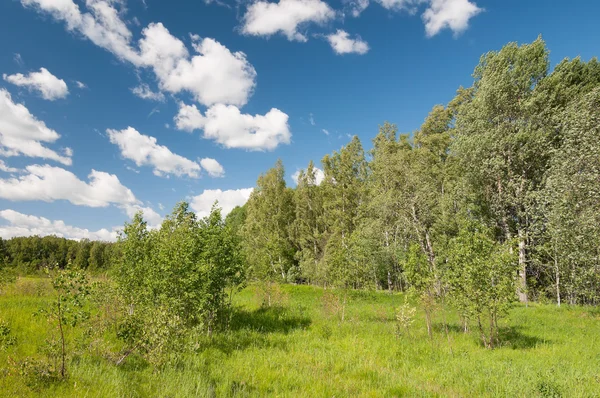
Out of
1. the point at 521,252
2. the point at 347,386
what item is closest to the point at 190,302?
the point at 347,386

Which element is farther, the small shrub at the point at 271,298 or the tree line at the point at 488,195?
the small shrub at the point at 271,298

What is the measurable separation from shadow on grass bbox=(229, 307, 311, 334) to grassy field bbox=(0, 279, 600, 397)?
121 millimetres

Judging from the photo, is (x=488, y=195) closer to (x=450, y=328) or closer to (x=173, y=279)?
(x=450, y=328)

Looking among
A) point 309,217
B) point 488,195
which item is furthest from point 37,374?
point 309,217

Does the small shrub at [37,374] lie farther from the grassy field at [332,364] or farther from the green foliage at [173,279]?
the green foliage at [173,279]

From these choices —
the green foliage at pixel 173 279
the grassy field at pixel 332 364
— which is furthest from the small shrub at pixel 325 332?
the green foliage at pixel 173 279

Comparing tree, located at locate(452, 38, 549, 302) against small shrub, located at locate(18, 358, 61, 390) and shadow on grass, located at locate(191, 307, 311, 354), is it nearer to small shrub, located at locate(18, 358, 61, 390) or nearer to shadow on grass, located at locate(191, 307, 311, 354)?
shadow on grass, located at locate(191, 307, 311, 354)

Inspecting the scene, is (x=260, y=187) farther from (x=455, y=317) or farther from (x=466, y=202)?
(x=455, y=317)

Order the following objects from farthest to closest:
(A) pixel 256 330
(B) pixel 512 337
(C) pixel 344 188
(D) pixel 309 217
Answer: (D) pixel 309 217 < (C) pixel 344 188 < (B) pixel 512 337 < (A) pixel 256 330

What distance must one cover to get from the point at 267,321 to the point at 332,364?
7.40 meters

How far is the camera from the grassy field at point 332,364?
768 centimetres

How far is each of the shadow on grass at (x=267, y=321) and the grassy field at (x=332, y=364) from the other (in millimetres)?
121

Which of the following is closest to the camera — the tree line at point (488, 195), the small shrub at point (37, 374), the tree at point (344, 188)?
the small shrub at point (37, 374)

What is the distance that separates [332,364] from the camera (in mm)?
10383
